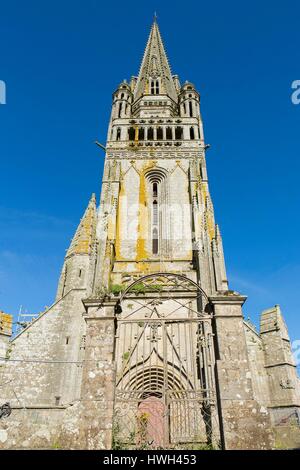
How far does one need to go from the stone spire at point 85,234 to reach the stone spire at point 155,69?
14137 millimetres

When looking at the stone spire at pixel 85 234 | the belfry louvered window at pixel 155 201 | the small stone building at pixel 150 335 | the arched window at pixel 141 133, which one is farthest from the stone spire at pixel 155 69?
the stone spire at pixel 85 234

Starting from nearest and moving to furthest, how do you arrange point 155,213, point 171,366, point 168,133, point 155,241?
1. point 171,366
2. point 155,241
3. point 155,213
4. point 168,133

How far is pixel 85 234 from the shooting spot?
21.6m

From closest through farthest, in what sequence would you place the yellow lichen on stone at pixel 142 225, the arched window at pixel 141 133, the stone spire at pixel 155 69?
the yellow lichen on stone at pixel 142 225, the arched window at pixel 141 133, the stone spire at pixel 155 69

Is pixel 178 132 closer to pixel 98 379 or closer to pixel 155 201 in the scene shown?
pixel 155 201

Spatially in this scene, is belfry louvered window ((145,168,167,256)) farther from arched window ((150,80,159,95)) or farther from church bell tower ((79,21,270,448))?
arched window ((150,80,159,95))

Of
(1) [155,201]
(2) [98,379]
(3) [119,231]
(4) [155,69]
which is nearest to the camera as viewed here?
(2) [98,379]

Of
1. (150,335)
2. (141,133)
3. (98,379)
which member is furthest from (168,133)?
(98,379)

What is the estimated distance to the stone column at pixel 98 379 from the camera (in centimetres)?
612

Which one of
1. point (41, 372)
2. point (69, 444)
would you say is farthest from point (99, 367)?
point (41, 372)

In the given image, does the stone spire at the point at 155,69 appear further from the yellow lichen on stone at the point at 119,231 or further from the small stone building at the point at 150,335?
the yellow lichen on stone at the point at 119,231

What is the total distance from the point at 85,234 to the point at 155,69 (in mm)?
21147

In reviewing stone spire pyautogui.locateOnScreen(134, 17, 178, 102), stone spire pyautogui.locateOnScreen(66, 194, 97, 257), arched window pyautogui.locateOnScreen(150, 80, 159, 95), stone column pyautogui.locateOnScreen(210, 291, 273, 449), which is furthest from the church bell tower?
stone spire pyautogui.locateOnScreen(66, 194, 97, 257)

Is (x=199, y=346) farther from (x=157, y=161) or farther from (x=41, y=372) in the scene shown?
(x=157, y=161)
